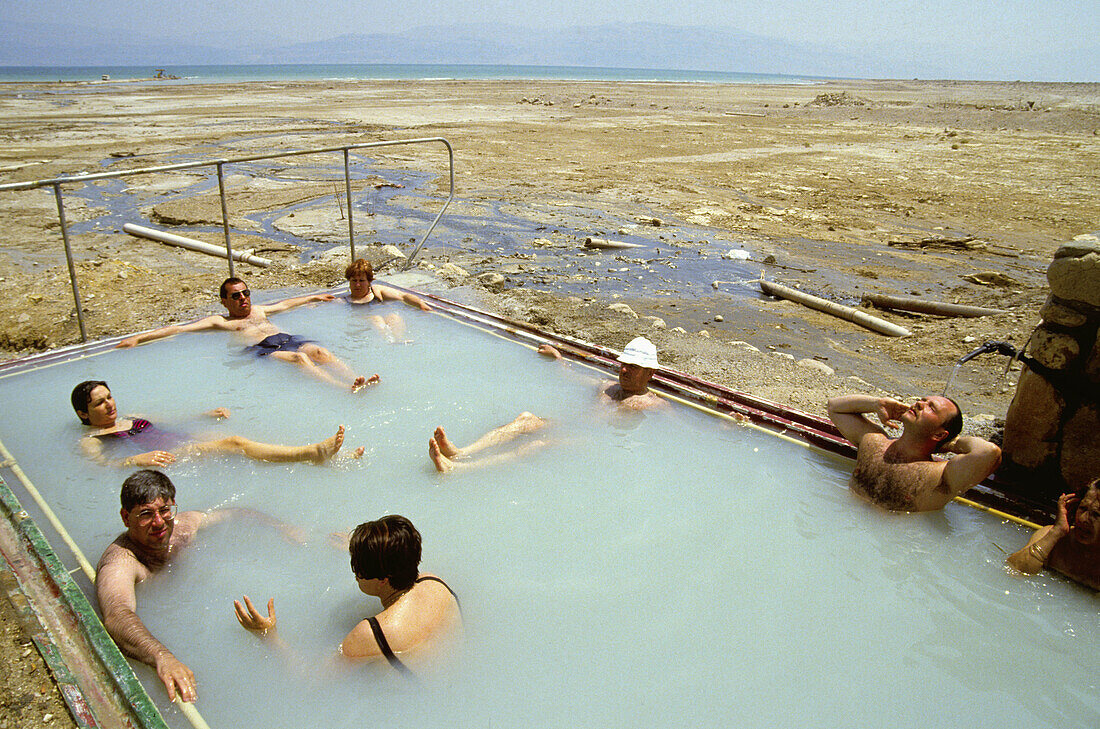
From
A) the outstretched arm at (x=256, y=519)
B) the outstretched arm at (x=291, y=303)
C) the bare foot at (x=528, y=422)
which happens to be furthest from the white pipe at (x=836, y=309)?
the outstretched arm at (x=256, y=519)

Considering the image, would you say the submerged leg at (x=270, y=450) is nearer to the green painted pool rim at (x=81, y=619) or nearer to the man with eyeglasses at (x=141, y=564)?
the man with eyeglasses at (x=141, y=564)

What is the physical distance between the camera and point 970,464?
146 inches

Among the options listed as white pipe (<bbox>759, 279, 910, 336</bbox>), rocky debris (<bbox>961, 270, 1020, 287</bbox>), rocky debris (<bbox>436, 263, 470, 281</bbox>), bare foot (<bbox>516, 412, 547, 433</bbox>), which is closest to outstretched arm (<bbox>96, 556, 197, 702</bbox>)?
bare foot (<bbox>516, 412, 547, 433</bbox>)

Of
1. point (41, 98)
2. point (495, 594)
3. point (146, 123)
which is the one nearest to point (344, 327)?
point (495, 594)

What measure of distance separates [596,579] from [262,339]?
164 inches

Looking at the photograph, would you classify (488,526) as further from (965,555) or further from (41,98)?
(41,98)

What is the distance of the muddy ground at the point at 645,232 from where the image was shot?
6.74 m

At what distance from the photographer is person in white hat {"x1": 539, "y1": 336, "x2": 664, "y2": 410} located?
201 inches

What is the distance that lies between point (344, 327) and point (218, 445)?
7.99ft

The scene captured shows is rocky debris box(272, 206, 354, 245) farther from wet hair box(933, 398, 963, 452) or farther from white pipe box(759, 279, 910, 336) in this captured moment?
wet hair box(933, 398, 963, 452)

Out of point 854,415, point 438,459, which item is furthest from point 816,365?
point 438,459

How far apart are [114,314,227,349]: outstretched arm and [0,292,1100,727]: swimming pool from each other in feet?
1.66

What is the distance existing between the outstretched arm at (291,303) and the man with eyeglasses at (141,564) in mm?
3440

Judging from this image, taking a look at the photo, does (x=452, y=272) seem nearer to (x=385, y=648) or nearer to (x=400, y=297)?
(x=400, y=297)
